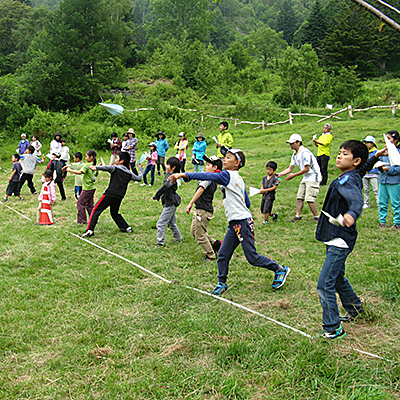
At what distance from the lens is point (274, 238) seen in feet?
25.3

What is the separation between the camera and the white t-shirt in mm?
8391

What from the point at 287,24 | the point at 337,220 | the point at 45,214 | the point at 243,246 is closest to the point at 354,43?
the point at 45,214

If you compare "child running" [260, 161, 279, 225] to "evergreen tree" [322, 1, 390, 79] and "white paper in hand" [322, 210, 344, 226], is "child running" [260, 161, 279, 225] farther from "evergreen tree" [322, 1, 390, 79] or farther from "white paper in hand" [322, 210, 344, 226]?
"evergreen tree" [322, 1, 390, 79]

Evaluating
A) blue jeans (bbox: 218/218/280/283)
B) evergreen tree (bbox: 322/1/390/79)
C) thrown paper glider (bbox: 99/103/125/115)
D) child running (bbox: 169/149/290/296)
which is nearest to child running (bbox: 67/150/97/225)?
child running (bbox: 169/149/290/296)

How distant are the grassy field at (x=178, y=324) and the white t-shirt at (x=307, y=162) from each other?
1370 mm

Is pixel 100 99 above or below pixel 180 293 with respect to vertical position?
above

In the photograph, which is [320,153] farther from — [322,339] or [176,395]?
[176,395]

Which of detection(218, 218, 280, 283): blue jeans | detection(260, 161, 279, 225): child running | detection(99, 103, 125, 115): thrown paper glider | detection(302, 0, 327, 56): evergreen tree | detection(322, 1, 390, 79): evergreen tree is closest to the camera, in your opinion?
detection(218, 218, 280, 283): blue jeans

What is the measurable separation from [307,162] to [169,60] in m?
40.8

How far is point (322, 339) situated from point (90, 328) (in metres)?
2.36

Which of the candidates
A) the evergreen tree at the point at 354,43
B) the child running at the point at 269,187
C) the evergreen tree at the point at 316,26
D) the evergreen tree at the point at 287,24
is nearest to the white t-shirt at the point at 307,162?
the child running at the point at 269,187

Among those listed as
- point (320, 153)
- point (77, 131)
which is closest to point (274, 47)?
point (77, 131)

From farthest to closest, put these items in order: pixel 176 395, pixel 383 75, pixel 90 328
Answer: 1. pixel 383 75
2. pixel 90 328
3. pixel 176 395

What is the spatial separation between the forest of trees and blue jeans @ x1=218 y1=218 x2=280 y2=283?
769 inches
